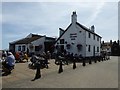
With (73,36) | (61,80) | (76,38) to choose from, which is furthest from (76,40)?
(61,80)

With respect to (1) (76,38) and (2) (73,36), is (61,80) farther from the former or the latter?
(2) (73,36)

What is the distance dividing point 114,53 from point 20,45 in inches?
1511

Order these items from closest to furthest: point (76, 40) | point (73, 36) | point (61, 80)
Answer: point (61, 80), point (76, 40), point (73, 36)

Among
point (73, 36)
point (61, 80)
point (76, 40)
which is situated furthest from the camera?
point (73, 36)

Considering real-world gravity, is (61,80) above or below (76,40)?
below

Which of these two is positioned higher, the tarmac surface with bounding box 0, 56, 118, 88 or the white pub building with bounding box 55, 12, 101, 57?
the white pub building with bounding box 55, 12, 101, 57

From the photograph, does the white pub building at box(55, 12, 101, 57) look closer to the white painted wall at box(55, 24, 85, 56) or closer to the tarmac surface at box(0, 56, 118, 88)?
the white painted wall at box(55, 24, 85, 56)

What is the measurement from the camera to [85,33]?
106 feet

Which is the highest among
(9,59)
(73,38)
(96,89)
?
(73,38)

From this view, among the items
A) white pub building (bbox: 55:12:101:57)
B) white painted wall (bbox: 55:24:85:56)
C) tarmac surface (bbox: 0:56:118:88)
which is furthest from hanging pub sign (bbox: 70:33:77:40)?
tarmac surface (bbox: 0:56:118:88)

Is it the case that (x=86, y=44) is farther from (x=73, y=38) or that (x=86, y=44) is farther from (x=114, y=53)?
(x=114, y=53)

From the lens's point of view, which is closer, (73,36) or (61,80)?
(61,80)

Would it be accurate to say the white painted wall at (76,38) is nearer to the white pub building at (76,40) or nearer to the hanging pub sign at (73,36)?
the white pub building at (76,40)

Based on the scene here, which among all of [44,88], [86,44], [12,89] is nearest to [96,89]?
[44,88]
